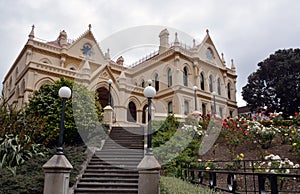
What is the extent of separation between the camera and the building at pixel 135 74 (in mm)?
20422

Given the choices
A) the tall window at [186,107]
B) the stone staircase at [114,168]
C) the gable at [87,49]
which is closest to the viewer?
the stone staircase at [114,168]

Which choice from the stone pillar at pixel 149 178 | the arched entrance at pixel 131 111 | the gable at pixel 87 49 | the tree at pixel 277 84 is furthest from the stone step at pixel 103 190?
the tree at pixel 277 84

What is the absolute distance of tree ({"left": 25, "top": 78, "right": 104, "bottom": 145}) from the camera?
11.7 m

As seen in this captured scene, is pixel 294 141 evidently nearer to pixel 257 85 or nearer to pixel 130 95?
pixel 130 95

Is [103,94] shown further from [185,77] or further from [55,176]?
[55,176]

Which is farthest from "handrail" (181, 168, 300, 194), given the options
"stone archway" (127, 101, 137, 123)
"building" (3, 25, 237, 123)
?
"stone archway" (127, 101, 137, 123)

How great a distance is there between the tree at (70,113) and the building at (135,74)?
6.60 m

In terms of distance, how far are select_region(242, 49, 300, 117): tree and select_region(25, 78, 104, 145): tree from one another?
2158 centimetres

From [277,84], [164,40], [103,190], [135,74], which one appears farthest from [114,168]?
[277,84]

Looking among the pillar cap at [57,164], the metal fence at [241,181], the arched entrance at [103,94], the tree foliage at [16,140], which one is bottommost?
the metal fence at [241,181]

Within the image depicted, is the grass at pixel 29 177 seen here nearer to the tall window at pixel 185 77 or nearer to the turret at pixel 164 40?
the tall window at pixel 185 77

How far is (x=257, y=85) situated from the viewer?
29.6 metres

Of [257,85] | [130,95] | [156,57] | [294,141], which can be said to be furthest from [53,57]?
[257,85]

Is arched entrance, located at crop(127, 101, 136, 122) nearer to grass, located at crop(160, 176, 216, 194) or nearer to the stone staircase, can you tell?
the stone staircase
